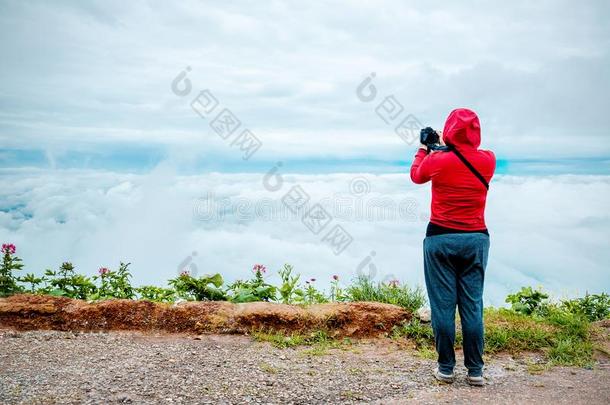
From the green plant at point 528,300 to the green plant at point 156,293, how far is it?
4950 mm

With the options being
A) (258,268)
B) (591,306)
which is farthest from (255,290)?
(591,306)

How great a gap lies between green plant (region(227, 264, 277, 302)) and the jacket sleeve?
311 centimetres

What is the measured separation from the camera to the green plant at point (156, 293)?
8.29 metres

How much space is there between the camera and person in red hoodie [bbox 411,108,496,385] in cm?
567

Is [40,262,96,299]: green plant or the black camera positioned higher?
the black camera

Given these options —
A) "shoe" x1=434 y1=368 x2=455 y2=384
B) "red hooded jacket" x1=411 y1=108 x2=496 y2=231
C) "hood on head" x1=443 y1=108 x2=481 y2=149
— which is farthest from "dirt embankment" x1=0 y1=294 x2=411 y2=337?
"hood on head" x1=443 y1=108 x2=481 y2=149

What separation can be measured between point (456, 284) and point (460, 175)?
1.11m

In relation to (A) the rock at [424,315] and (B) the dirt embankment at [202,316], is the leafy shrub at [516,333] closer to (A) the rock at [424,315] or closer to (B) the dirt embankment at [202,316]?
(A) the rock at [424,315]

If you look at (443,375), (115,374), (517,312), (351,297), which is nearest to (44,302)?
(115,374)

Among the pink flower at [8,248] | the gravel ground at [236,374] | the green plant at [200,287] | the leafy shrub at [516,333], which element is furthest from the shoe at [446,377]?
the pink flower at [8,248]

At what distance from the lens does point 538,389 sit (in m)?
5.97

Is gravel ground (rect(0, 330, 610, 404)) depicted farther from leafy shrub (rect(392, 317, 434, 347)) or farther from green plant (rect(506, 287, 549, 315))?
green plant (rect(506, 287, 549, 315))

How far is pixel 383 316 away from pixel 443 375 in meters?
1.64

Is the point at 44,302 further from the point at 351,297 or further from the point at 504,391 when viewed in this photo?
the point at 504,391
